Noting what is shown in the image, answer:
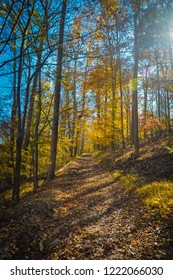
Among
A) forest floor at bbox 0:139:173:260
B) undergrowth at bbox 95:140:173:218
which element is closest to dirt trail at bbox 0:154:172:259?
forest floor at bbox 0:139:173:260

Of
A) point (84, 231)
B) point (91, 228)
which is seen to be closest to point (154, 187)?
point (91, 228)

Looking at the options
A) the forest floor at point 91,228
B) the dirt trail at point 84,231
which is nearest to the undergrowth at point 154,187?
the forest floor at point 91,228

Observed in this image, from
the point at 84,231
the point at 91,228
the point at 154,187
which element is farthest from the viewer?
the point at 154,187

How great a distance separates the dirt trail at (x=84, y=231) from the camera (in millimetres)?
3475

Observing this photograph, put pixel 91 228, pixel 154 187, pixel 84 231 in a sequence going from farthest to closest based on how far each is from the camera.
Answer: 1. pixel 154 187
2. pixel 91 228
3. pixel 84 231

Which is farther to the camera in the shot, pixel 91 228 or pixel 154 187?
pixel 154 187

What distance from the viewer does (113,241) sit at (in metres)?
3.75

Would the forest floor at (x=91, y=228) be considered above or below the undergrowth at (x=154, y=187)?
below

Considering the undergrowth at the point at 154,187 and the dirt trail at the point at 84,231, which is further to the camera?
the undergrowth at the point at 154,187

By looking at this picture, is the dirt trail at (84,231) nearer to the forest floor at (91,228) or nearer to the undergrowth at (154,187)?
the forest floor at (91,228)

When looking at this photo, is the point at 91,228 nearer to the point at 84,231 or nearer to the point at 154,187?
the point at 84,231

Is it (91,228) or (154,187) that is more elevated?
(154,187)

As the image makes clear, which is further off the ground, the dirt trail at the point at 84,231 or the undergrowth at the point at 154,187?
the undergrowth at the point at 154,187

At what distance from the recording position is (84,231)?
173 inches
